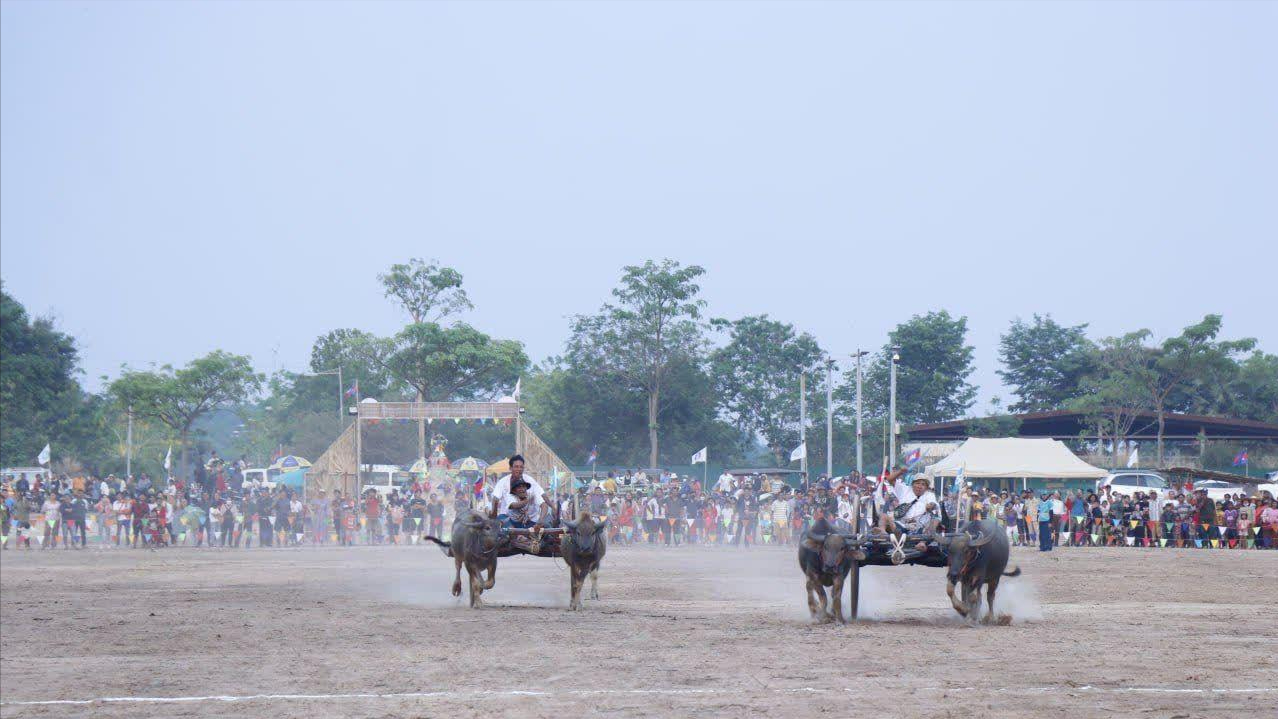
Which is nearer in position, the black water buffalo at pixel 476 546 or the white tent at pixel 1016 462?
the black water buffalo at pixel 476 546

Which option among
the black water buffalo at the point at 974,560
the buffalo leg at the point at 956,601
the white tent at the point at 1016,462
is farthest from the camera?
the white tent at the point at 1016,462

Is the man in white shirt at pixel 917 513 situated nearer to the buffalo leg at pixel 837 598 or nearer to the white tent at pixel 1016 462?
the buffalo leg at pixel 837 598

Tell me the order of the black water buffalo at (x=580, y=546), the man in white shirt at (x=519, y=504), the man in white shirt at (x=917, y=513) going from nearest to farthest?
the man in white shirt at (x=917, y=513) < the black water buffalo at (x=580, y=546) < the man in white shirt at (x=519, y=504)

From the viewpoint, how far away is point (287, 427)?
10219cm

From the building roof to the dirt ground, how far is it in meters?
43.5

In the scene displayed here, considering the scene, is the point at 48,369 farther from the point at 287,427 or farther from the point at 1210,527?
the point at 1210,527

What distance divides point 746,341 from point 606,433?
10.7m

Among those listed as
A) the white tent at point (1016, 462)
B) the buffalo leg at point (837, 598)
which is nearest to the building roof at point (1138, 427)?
the white tent at point (1016, 462)

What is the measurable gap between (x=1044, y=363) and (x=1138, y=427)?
17407 mm

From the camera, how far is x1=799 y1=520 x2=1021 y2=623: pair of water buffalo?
54.2ft

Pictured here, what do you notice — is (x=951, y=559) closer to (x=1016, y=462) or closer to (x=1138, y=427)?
(x=1016, y=462)

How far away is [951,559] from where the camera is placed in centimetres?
1653

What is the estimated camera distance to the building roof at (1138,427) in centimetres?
6706

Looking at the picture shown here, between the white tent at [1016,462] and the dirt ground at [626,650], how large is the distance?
76.1ft
